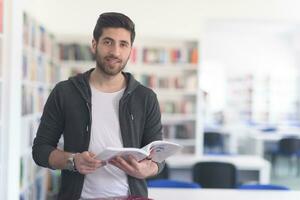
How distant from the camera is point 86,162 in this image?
1387 millimetres

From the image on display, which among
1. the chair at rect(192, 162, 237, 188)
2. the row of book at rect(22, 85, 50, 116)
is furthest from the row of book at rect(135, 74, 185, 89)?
the chair at rect(192, 162, 237, 188)

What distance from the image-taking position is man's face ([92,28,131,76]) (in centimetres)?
154

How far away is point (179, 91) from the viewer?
5.48 metres

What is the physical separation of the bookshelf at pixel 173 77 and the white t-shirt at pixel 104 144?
3781 millimetres

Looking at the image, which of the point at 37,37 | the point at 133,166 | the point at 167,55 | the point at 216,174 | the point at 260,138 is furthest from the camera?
the point at 260,138

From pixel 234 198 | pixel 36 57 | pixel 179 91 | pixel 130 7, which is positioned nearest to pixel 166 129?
pixel 179 91

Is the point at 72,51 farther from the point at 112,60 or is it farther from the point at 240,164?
the point at 112,60

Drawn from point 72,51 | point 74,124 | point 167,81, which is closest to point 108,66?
point 74,124

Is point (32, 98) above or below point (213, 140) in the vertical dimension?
above

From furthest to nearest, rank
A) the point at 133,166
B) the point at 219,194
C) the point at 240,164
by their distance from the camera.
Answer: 1. the point at 240,164
2. the point at 219,194
3. the point at 133,166

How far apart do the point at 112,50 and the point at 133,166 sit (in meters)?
0.49

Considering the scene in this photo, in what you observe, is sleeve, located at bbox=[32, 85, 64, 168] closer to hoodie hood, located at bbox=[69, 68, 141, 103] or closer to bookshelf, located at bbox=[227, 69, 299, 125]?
hoodie hood, located at bbox=[69, 68, 141, 103]

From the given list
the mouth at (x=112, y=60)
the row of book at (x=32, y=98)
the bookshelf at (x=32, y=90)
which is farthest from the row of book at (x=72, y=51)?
the mouth at (x=112, y=60)

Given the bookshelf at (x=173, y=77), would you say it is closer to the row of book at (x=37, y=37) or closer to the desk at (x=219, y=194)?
the row of book at (x=37, y=37)
